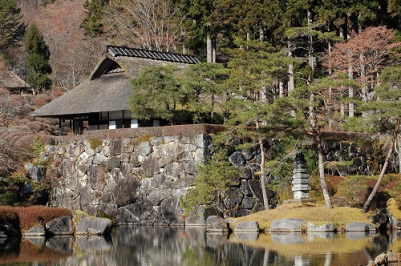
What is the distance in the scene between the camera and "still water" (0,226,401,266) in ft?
65.6

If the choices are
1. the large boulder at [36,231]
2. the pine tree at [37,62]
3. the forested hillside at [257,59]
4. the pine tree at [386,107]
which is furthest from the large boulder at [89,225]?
the pine tree at [37,62]

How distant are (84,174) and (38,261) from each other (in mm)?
18090

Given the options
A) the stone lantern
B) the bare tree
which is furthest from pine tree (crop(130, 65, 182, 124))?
the bare tree

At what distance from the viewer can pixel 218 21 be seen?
157ft

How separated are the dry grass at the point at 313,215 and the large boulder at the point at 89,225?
16.8 feet

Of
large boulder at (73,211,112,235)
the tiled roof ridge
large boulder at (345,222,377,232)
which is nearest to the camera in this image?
large boulder at (345,222,377,232)

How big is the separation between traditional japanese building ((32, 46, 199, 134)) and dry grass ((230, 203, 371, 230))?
11.2 m

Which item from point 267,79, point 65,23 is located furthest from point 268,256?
point 65,23

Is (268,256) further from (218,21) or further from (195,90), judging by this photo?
(218,21)

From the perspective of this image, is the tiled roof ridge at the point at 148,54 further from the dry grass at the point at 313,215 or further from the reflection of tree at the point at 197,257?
the reflection of tree at the point at 197,257

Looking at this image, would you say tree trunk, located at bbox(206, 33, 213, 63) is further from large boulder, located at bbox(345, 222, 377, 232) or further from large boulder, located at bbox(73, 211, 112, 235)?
large boulder, located at bbox(345, 222, 377, 232)

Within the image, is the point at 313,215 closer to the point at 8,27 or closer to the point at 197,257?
the point at 197,257

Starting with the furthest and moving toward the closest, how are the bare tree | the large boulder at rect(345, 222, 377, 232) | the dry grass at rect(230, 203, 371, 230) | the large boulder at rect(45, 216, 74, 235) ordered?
the bare tree < the large boulder at rect(45, 216, 74, 235) < the dry grass at rect(230, 203, 371, 230) < the large boulder at rect(345, 222, 377, 232)

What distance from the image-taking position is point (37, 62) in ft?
193
